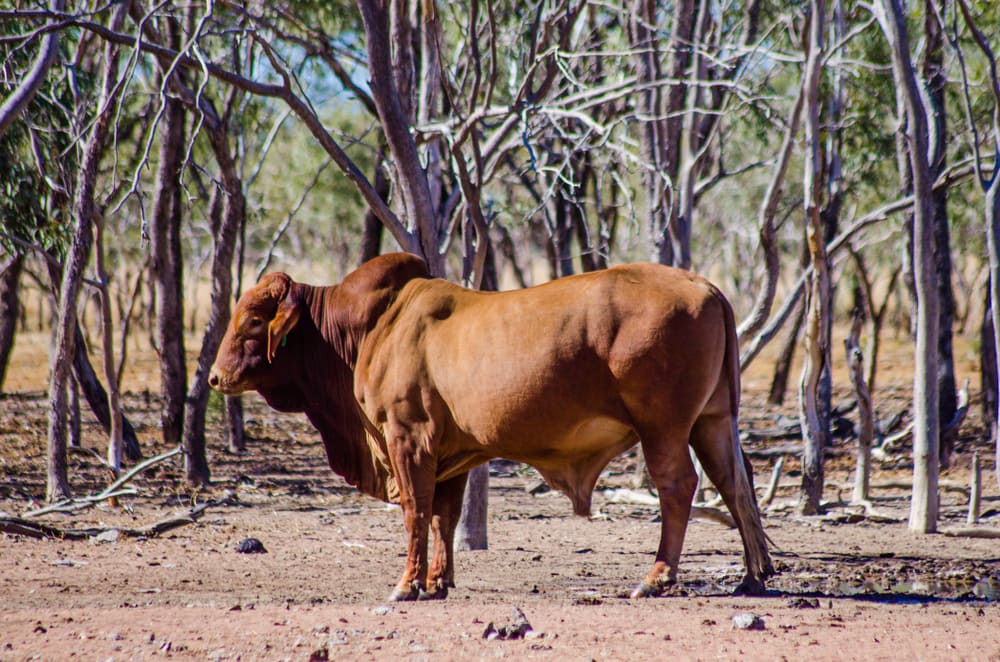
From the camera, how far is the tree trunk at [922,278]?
28.8 feet

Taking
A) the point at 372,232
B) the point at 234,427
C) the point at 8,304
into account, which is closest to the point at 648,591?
the point at 372,232

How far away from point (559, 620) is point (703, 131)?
9394 millimetres

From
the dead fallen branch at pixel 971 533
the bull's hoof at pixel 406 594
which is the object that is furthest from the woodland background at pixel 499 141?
the bull's hoof at pixel 406 594

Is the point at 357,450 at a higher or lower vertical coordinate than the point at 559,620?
higher

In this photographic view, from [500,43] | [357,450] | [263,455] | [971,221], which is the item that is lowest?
[263,455]

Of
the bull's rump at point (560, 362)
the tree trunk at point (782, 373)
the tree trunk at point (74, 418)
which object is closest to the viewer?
the bull's rump at point (560, 362)

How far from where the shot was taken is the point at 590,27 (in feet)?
53.2

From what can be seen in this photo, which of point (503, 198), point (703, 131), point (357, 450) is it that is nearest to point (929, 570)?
point (357, 450)

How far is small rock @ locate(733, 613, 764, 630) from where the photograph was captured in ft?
17.9

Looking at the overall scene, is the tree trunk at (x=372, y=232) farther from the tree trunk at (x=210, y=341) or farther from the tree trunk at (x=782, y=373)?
the tree trunk at (x=782, y=373)

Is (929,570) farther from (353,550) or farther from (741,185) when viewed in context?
(741,185)

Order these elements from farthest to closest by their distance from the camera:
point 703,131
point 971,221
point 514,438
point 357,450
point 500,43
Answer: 1. point 971,221
2. point 500,43
3. point 703,131
4. point 357,450
5. point 514,438

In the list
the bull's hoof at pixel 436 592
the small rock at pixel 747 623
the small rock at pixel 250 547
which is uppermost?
the small rock at pixel 747 623

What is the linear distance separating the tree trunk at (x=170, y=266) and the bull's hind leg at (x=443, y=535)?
6507 millimetres
